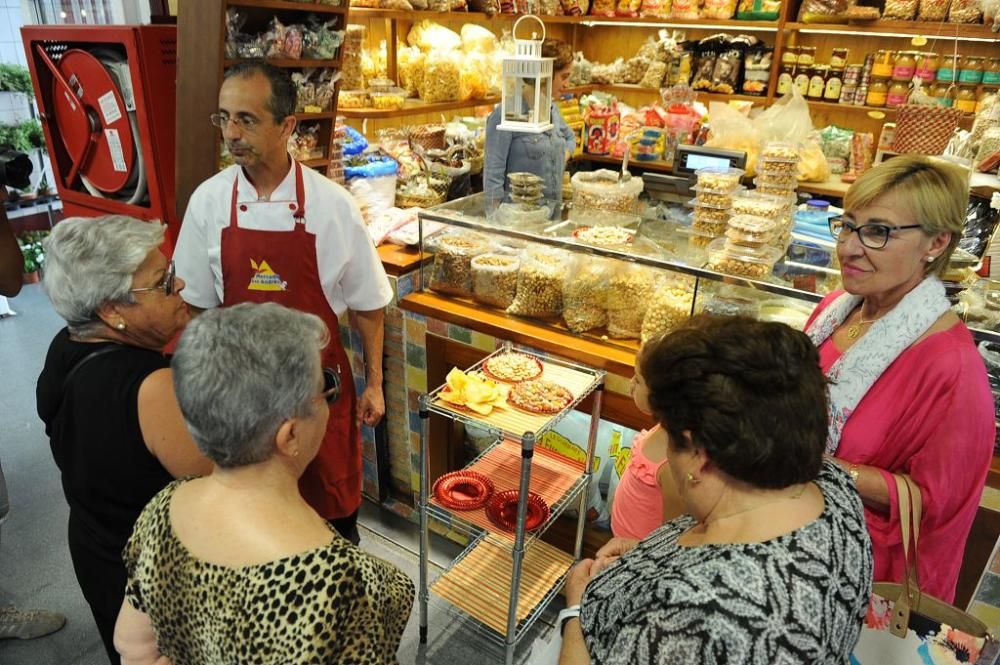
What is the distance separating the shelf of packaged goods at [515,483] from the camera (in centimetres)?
233

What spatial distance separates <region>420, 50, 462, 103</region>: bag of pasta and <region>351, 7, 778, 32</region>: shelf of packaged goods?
0.85ft

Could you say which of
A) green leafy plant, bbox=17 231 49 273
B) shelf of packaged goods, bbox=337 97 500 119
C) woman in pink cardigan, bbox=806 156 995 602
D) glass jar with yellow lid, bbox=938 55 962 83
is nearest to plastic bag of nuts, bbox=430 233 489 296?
shelf of packaged goods, bbox=337 97 500 119

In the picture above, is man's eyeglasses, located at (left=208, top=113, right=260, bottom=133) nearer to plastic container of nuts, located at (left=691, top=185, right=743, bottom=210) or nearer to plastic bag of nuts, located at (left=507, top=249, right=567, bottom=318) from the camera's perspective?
plastic bag of nuts, located at (left=507, top=249, right=567, bottom=318)

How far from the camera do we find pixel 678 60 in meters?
5.46

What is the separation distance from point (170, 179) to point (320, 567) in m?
2.10

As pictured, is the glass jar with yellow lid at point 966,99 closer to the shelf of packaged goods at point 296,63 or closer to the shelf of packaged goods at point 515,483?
the shelf of packaged goods at point 515,483

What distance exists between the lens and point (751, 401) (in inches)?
41.0

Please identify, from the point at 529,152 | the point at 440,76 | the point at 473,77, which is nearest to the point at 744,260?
the point at 529,152

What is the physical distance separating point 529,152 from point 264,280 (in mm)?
1825

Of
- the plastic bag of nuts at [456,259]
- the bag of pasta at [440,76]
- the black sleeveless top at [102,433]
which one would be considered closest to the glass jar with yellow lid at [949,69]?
the bag of pasta at [440,76]

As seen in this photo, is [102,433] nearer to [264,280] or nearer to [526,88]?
[264,280]

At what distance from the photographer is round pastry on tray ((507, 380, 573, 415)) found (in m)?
2.13

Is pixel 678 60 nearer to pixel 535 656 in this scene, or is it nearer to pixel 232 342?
pixel 535 656

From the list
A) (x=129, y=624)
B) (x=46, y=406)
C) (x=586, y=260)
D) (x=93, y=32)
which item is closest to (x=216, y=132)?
(x=93, y=32)
